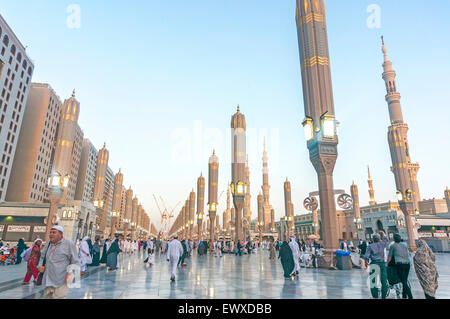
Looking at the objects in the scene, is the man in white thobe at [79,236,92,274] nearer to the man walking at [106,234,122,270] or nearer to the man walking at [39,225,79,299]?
the man walking at [106,234,122,270]

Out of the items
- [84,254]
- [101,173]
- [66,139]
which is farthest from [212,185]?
[84,254]

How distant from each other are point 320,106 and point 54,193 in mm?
20760

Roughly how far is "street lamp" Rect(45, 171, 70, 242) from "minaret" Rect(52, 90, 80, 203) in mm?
1032

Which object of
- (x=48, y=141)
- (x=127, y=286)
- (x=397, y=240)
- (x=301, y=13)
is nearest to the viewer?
(x=397, y=240)

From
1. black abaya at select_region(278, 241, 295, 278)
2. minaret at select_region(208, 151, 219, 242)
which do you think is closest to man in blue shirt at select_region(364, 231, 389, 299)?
black abaya at select_region(278, 241, 295, 278)

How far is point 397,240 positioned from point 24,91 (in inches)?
3037

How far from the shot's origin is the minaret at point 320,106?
15.3 metres

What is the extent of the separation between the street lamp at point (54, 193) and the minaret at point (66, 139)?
1.03 meters

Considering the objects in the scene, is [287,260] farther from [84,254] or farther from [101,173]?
[101,173]

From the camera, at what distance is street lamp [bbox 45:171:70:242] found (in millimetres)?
19281
